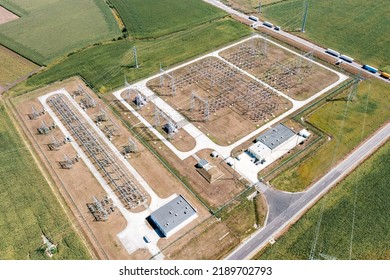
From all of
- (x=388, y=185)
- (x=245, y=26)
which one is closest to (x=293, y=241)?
(x=388, y=185)

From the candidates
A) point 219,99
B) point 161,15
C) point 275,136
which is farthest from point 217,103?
point 161,15

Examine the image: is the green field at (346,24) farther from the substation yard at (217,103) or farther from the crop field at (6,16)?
the crop field at (6,16)

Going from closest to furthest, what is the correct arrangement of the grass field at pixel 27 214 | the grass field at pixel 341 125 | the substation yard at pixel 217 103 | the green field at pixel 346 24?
the grass field at pixel 27 214, the grass field at pixel 341 125, the substation yard at pixel 217 103, the green field at pixel 346 24

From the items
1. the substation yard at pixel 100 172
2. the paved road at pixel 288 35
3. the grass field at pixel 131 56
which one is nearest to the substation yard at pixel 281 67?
the paved road at pixel 288 35

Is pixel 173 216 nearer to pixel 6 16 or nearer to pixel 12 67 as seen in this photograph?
pixel 12 67

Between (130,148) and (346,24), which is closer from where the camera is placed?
(130,148)

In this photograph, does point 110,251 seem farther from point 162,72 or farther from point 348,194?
point 162,72
